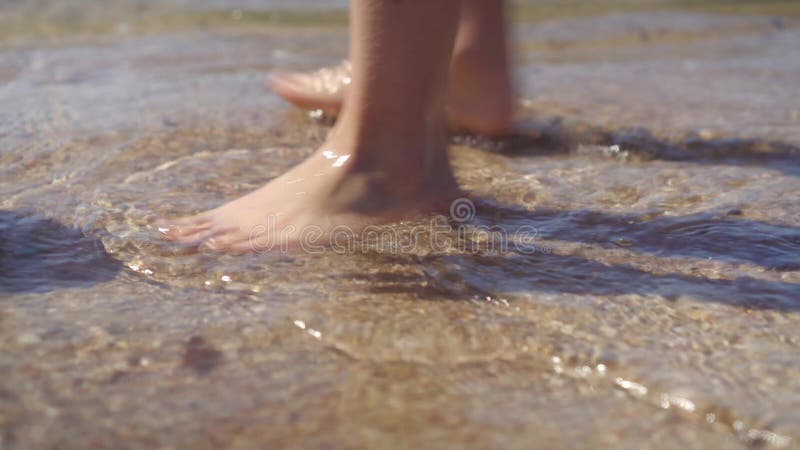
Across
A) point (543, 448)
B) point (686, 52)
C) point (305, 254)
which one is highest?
point (686, 52)

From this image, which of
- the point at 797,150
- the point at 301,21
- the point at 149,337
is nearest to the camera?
the point at 149,337

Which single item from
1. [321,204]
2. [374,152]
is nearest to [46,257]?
[321,204]

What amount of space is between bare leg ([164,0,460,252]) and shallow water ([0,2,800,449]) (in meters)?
0.12

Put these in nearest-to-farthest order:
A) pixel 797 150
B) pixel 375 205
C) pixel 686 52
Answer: pixel 375 205
pixel 797 150
pixel 686 52

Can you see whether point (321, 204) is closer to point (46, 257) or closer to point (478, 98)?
point (46, 257)

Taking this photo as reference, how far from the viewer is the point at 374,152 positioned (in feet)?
6.06

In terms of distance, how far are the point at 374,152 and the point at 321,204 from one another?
155 mm

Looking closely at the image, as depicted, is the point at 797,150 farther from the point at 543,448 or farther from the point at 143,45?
the point at 143,45

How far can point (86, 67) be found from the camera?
3598 mm

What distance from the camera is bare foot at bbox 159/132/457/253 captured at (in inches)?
68.5

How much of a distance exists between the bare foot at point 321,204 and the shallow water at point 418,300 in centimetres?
8

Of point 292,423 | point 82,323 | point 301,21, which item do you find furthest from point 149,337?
point 301,21

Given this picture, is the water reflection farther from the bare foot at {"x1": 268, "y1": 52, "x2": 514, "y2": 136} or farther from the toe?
the bare foot at {"x1": 268, "y1": 52, "x2": 514, "y2": 136}

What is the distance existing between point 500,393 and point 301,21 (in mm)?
4721
